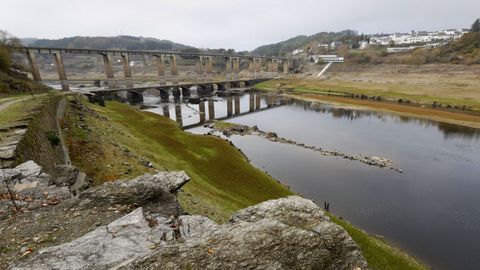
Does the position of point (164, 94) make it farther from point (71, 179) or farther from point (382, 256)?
point (382, 256)

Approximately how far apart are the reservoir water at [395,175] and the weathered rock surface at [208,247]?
2146cm

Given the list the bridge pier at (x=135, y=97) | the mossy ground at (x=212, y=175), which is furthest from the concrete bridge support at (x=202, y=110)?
the bridge pier at (x=135, y=97)

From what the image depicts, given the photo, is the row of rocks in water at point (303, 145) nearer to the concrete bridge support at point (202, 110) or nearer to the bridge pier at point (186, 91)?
the concrete bridge support at point (202, 110)

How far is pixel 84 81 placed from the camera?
566 feet

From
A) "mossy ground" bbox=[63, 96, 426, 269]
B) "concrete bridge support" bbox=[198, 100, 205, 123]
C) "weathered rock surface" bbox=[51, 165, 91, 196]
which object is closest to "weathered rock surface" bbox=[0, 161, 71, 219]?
"weathered rock surface" bbox=[51, 165, 91, 196]

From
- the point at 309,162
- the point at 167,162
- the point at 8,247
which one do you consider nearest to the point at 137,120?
the point at 167,162

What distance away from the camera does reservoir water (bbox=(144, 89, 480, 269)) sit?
26766mm

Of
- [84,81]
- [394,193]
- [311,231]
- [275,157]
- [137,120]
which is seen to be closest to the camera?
[311,231]

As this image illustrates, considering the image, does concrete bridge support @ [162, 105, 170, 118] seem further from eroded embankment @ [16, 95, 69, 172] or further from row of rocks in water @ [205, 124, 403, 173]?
eroded embankment @ [16, 95, 69, 172]

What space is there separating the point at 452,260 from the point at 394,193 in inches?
456

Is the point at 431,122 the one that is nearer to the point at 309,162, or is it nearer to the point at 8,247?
the point at 309,162

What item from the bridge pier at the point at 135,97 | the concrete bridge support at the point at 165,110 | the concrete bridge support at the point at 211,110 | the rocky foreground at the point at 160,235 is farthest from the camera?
the bridge pier at the point at 135,97

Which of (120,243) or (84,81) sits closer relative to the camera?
(120,243)

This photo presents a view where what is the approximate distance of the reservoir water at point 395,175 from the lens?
26.8 m
